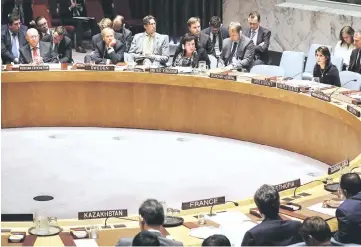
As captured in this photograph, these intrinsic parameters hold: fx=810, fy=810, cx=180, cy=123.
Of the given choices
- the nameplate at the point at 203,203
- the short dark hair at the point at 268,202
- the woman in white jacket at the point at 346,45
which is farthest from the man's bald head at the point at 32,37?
the short dark hair at the point at 268,202

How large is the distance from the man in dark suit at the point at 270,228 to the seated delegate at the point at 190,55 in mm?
5138

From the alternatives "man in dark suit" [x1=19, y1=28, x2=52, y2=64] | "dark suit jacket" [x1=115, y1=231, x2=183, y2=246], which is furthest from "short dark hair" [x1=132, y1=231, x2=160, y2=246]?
"man in dark suit" [x1=19, y1=28, x2=52, y2=64]

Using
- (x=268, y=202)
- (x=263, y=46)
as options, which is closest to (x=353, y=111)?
(x=268, y=202)

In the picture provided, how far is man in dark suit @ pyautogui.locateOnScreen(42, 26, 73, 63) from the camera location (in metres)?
10.7

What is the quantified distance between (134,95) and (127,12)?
5.62 metres

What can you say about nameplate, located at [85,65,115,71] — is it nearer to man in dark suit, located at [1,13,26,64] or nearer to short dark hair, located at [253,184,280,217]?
man in dark suit, located at [1,13,26,64]

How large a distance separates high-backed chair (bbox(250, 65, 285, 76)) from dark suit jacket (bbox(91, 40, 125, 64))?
1787mm

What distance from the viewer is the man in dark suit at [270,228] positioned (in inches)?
183

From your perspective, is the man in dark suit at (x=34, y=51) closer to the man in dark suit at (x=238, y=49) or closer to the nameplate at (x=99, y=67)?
the nameplate at (x=99, y=67)

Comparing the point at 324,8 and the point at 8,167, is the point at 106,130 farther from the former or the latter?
the point at 324,8

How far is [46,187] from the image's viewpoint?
7.89 metres

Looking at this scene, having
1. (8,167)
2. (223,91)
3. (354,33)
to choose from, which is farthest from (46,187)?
(354,33)

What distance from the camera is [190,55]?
9.98 meters

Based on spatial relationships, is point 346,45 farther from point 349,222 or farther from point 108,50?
point 349,222
